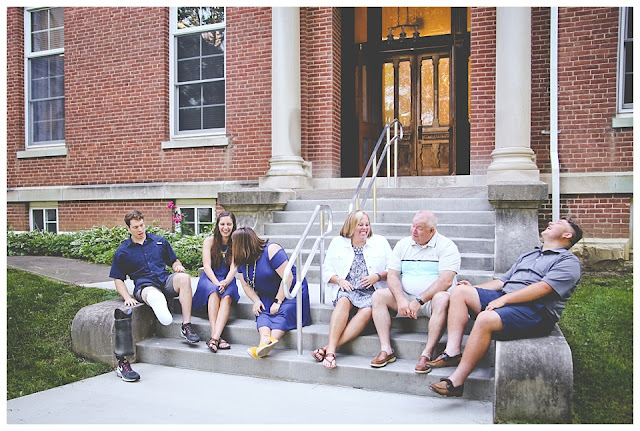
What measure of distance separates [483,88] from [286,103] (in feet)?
10.3

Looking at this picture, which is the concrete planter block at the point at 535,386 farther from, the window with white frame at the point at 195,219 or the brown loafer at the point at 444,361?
the window with white frame at the point at 195,219

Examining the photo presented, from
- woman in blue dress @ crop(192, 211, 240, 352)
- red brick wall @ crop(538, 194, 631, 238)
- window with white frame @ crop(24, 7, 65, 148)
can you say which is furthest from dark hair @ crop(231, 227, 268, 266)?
window with white frame @ crop(24, 7, 65, 148)

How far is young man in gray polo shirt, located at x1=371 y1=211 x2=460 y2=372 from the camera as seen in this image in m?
4.72

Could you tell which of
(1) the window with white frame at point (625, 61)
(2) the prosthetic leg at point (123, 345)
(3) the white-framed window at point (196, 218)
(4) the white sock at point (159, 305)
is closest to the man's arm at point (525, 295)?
(4) the white sock at point (159, 305)

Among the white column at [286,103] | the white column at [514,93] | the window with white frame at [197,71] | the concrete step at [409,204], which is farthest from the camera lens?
the window with white frame at [197,71]

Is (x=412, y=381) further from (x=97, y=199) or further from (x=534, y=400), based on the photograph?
(x=97, y=199)

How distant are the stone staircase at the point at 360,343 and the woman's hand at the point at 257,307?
0.25 m

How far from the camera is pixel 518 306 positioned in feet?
14.4

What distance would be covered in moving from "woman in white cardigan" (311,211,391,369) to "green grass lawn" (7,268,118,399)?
2181 mm

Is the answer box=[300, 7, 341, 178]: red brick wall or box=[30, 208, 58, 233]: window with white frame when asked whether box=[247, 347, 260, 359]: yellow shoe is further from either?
box=[30, 208, 58, 233]: window with white frame

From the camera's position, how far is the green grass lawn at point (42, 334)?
16.9 feet

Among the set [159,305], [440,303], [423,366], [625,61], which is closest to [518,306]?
[440,303]

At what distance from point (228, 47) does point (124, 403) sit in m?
7.91

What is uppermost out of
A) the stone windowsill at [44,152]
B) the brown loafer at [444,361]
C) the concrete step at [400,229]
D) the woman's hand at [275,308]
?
the stone windowsill at [44,152]
